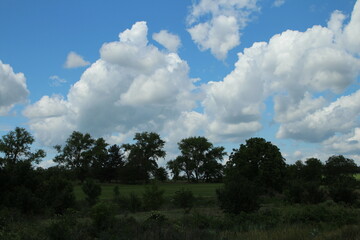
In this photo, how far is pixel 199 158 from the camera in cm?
12506

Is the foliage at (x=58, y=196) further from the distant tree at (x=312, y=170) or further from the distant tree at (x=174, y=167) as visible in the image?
the distant tree at (x=174, y=167)

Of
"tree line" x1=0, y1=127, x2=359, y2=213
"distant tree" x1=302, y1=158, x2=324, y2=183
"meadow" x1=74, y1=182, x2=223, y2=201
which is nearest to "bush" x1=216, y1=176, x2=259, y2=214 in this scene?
"tree line" x1=0, y1=127, x2=359, y2=213

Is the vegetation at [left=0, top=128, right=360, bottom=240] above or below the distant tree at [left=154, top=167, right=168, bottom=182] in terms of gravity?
below

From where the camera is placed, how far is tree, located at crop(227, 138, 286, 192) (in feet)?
119

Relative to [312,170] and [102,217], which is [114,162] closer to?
[312,170]

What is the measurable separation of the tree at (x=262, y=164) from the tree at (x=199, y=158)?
281ft

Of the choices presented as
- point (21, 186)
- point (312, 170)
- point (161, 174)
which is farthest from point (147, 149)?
point (21, 186)

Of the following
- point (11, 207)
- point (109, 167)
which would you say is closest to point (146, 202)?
point (11, 207)

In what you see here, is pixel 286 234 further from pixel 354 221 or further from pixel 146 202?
pixel 146 202

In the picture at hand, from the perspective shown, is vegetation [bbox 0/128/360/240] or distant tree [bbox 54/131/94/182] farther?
distant tree [bbox 54/131/94/182]

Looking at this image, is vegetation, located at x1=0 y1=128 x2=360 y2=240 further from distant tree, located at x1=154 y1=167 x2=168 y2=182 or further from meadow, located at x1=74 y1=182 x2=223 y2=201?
distant tree, located at x1=154 y1=167 x2=168 y2=182

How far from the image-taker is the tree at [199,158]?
124 meters

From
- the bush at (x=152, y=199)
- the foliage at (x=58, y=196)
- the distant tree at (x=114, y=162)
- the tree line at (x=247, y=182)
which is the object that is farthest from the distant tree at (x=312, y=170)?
the distant tree at (x=114, y=162)

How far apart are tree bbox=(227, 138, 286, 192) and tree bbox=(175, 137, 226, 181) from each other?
85719 millimetres
